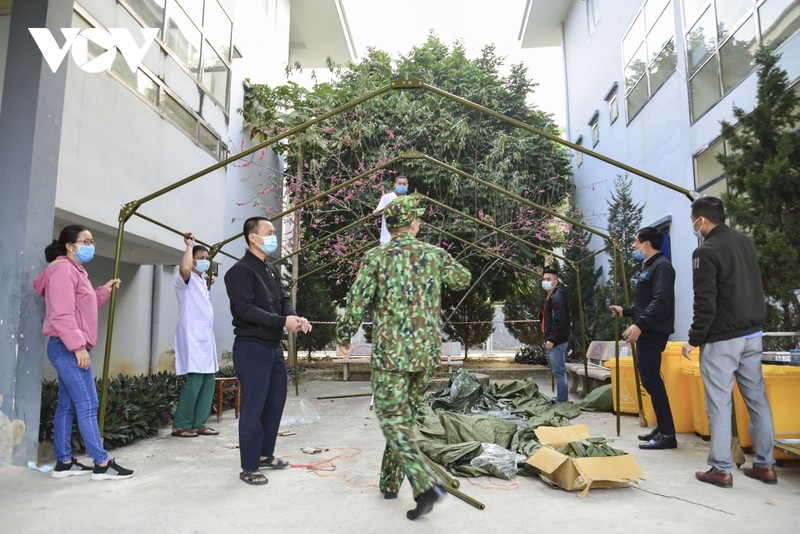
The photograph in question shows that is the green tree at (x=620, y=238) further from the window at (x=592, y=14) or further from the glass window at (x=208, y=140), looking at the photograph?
the glass window at (x=208, y=140)

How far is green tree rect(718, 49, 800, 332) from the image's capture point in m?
4.51

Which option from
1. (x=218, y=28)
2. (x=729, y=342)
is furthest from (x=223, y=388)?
(x=218, y=28)

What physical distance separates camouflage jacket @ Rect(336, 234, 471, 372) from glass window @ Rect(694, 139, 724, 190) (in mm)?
6155

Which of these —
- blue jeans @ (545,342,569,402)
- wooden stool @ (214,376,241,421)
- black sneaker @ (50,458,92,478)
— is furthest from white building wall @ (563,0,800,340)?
black sneaker @ (50,458,92,478)

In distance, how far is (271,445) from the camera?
391 cm

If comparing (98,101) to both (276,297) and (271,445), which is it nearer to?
(276,297)

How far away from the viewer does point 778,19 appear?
19.6ft

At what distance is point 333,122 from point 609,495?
10.1 m

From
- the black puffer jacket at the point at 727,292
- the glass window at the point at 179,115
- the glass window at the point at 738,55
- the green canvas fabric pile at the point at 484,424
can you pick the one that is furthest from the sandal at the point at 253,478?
the glass window at the point at 738,55

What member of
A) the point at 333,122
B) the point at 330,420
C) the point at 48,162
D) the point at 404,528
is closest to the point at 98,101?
the point at 48,162

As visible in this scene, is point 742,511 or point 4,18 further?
point 4,18

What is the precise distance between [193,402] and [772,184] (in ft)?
18.2

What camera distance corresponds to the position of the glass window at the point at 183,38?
6961 mm

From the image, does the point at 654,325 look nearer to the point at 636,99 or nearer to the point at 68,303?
the point at 68,303
